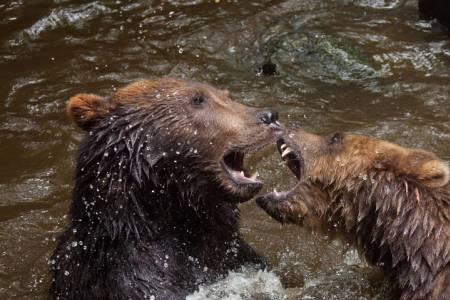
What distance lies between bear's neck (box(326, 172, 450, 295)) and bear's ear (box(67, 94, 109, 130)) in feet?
6.25

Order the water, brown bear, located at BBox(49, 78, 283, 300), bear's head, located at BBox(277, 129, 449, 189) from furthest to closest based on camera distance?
the water, brown bear, located at BBox(49, 78, 283, 300), bear's head, located at BBox(277, 129, 449, 189)

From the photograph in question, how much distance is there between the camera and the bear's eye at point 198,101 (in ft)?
19.2

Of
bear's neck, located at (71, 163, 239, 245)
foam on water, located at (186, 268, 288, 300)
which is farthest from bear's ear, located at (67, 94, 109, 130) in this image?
foam on water, located at (186, 268, 288, 300)

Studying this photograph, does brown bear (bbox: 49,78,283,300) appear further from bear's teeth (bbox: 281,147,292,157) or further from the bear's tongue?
bear's teeth (bbox: 281,147,292,157)

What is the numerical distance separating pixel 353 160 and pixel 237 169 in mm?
920

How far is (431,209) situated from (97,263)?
94.0 inches

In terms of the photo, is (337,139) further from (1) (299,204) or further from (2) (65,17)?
(2) (65,17)

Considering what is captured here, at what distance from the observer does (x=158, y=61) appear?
10.3m

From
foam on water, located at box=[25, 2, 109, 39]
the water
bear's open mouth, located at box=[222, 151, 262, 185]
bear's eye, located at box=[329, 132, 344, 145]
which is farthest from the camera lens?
foam on water, located at box=[25, 2, 109, 39]

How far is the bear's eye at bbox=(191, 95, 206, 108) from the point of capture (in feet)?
19.2

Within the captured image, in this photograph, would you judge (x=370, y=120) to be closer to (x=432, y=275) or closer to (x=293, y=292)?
(x=293, y=292)

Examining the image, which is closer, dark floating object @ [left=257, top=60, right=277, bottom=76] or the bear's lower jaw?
the bear's lower jaw

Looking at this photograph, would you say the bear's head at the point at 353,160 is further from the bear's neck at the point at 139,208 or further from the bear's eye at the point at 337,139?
the bear's neck at the point at 139,208

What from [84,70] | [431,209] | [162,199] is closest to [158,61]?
[84,70]
